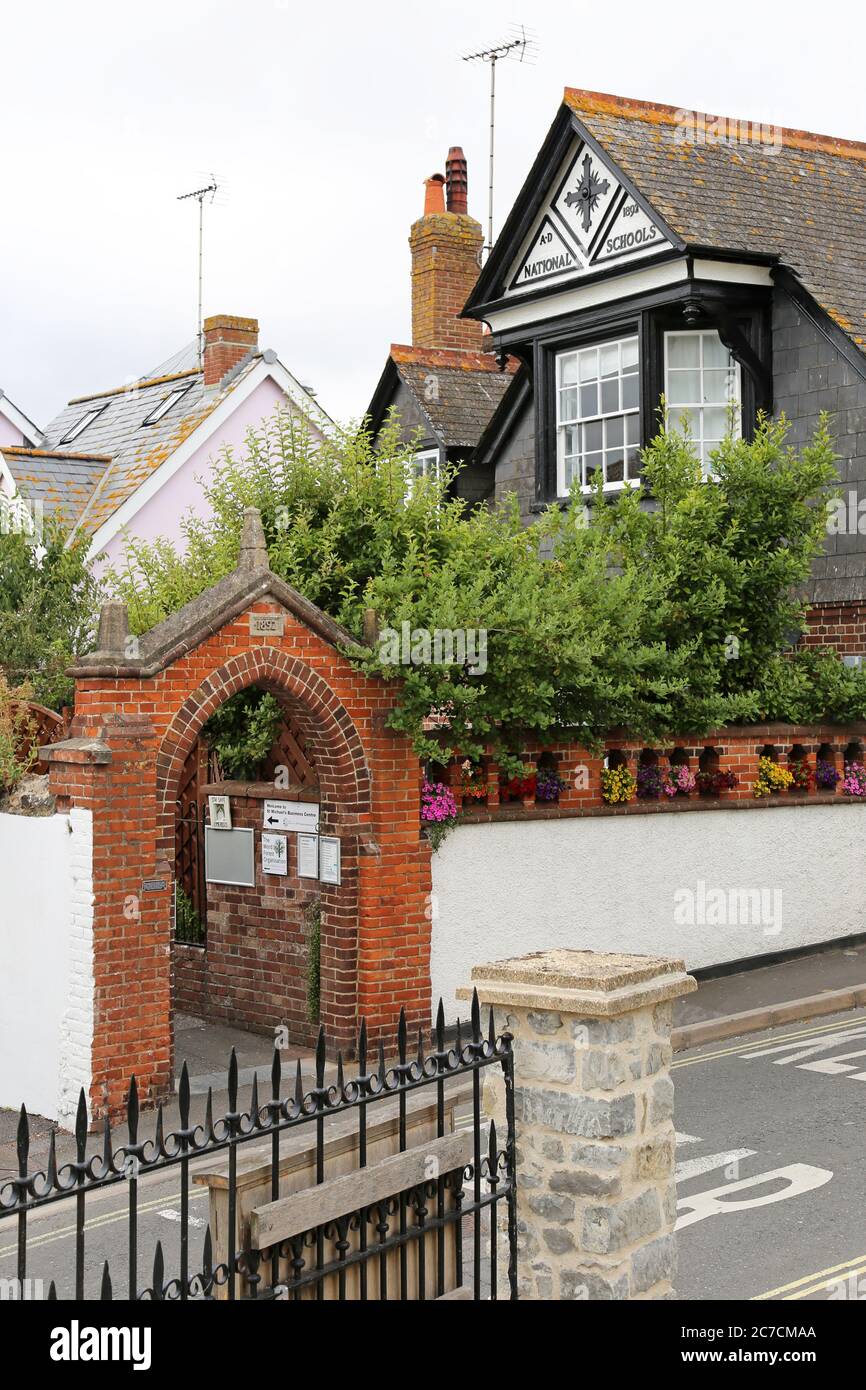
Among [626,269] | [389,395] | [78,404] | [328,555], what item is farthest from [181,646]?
[78,404]

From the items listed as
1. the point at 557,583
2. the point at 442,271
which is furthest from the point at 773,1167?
the point at 442,271

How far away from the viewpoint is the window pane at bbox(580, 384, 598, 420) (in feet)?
58.8

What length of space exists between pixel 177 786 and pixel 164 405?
18.2 metres

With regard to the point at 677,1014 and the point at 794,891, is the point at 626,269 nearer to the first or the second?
the point at 794,891

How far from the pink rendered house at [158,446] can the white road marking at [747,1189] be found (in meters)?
14.2

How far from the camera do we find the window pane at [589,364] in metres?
17.9

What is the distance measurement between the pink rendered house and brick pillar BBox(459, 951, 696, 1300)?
15.8 m

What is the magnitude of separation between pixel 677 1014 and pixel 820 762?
3.78 meters

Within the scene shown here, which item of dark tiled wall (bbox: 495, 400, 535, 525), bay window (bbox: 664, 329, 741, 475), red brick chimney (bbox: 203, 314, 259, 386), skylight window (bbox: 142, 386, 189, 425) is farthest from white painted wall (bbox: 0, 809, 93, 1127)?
skylight window (bbox: 142, 386, 189, 425)

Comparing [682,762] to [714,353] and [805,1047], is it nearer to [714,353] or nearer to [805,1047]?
[805,1047]

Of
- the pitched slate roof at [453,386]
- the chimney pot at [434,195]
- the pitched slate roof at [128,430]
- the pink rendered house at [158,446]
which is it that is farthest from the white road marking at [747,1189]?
the chimney pot at [434,195]

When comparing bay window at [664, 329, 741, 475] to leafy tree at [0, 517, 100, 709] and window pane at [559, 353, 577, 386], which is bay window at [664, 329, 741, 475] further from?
leafy tree at [0, 517, 100, 709]

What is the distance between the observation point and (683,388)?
17.0 m
